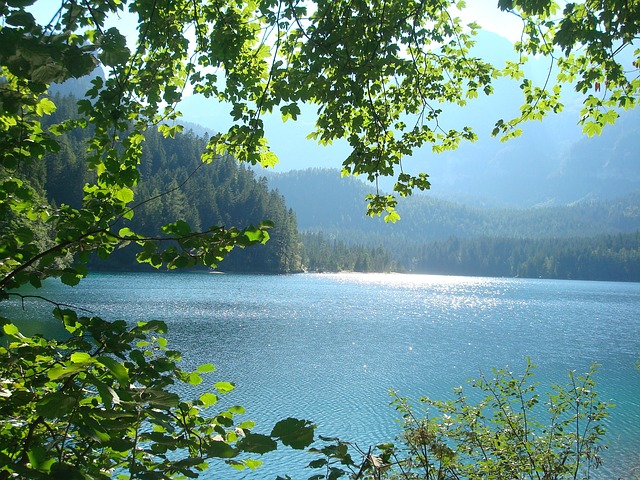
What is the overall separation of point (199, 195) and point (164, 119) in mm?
108648

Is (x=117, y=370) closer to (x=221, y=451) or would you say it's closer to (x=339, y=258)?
(x=221, y=451)

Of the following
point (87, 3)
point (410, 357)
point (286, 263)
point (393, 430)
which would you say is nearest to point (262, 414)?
point (393, 430)

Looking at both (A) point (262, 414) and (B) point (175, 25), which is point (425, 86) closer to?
(B) point (175, 25)

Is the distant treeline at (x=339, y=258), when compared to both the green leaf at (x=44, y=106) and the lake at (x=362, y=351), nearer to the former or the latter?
the lake at (x=362, y=351)

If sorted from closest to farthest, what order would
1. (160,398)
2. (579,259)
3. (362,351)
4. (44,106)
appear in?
(160,398) < (44,106) < (362,351) < (579,259)

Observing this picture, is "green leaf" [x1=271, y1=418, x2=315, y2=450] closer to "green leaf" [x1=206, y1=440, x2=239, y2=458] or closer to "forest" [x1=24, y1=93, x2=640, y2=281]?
"green leaf" [x1=206, y1=440, x2=239, y2=458]

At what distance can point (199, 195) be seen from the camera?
10888 cm

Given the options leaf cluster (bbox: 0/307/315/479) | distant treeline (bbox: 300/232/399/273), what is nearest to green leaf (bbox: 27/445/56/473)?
leaf cluster (bbox: 0/307/315/479)

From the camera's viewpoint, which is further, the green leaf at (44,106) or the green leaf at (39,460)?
the green leaf at (44,106)

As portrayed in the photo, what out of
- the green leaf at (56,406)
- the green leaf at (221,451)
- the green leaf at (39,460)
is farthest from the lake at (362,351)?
the green leaf at (56,406)

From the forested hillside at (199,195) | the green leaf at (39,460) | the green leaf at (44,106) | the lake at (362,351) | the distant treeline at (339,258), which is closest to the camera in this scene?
the green leaf at (39,460)

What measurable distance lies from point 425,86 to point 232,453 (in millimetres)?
4437

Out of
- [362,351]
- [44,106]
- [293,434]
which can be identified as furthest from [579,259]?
[293,434]

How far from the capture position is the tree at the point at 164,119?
168 centimetres
